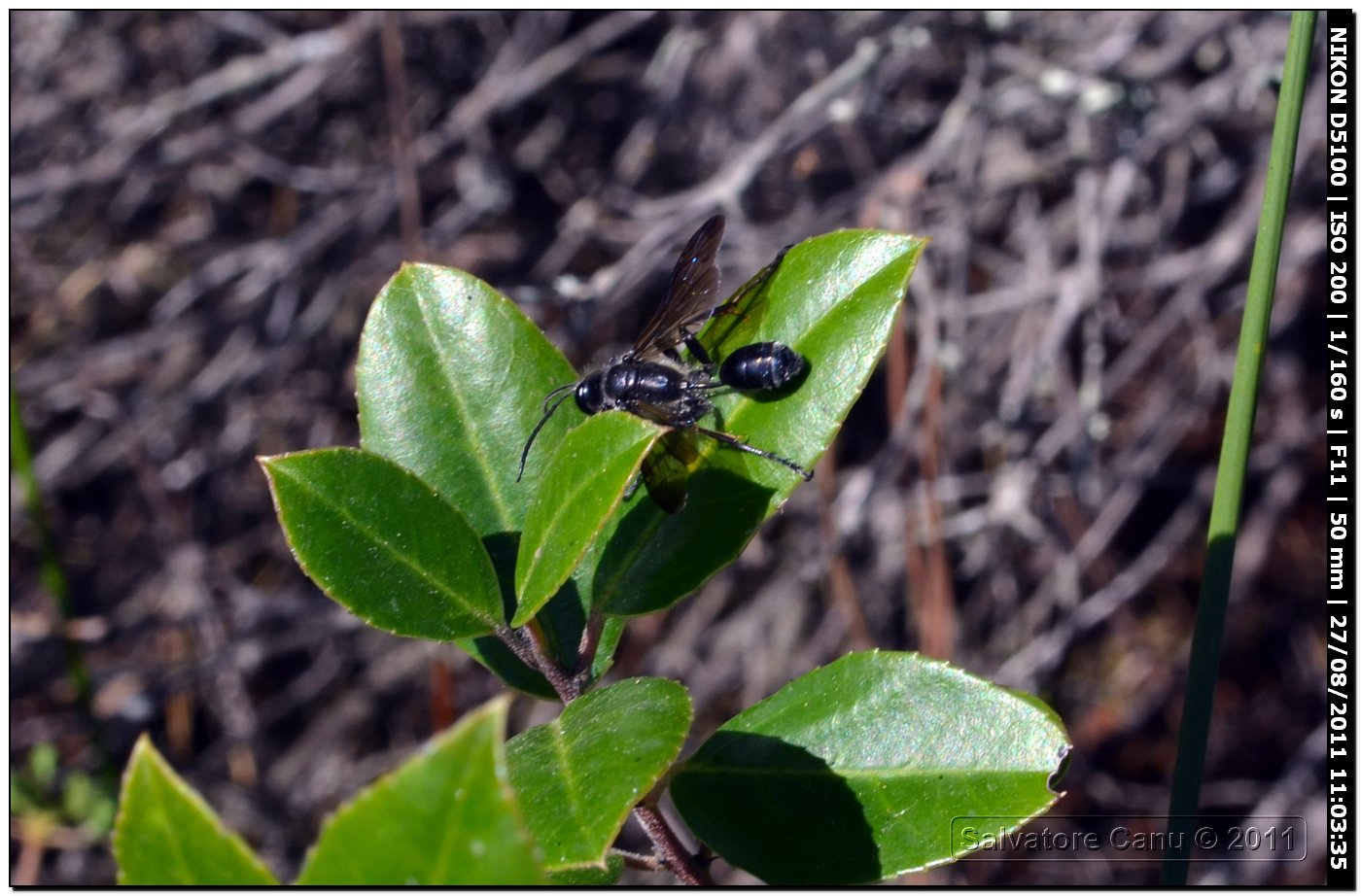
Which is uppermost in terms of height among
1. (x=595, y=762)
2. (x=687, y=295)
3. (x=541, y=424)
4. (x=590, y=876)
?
(x=687, y=295)

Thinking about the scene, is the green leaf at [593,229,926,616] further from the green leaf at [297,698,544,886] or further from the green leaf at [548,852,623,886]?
the green leaf at [297,698,544,886]

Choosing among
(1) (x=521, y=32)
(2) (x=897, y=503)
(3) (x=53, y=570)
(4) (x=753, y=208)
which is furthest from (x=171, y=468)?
(2) (x=897, y=503)

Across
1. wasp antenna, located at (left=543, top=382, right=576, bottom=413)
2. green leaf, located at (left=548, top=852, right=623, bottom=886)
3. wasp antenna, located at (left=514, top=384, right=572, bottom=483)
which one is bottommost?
green leaf, located at (left=548, top=852, right=623, bottom=886)

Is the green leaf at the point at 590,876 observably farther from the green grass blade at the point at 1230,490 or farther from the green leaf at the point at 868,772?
the green grass blade at the point at 1230,490

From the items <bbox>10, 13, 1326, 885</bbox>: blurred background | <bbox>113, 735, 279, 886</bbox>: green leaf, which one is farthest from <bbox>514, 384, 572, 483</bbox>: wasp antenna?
<bbox>10, 13, 1326, 885</bbox>: blurred background

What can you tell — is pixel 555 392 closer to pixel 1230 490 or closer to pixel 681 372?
pixel 681 372

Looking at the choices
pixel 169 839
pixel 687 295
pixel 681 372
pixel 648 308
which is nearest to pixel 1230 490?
pixel 681 372
